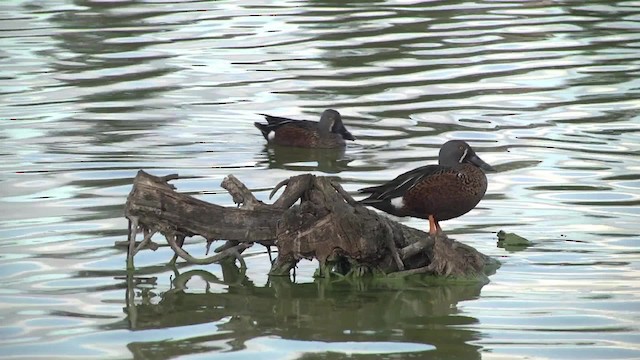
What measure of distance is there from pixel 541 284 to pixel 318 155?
6.22 m

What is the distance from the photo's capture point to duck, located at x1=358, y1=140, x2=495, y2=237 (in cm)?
998

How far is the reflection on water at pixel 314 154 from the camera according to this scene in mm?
8188

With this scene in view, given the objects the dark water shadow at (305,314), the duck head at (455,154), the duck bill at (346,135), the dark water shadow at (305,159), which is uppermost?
the duck head at (455,154)

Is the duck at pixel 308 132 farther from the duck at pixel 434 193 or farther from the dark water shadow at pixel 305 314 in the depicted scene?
the dark water shadow at pixel 305 314

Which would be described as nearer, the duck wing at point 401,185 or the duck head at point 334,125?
the duck wing at point 401,185

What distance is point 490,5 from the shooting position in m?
24.8

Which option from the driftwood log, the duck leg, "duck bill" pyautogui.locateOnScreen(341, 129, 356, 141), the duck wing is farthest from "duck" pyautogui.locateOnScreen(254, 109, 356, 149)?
the driftwood log

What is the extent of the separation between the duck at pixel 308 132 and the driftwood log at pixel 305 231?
5312mm

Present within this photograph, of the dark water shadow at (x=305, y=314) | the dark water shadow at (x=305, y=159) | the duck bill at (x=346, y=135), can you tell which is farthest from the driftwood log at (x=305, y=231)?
the duck bill at (x=346, y=135)

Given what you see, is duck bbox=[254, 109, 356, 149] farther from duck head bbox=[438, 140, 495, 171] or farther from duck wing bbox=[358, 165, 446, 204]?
duck wing bbox=[358, 165, 446, 204]

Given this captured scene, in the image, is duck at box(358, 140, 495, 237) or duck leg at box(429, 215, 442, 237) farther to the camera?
duck leg at box(429, 215, 442, 237)

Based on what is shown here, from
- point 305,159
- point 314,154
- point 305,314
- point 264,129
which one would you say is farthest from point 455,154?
point 264,129

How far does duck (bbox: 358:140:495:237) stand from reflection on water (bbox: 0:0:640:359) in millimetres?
405

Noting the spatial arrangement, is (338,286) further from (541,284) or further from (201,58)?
(201,58)
